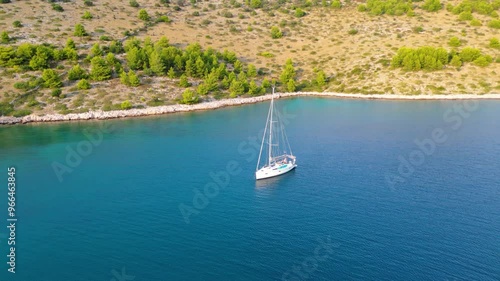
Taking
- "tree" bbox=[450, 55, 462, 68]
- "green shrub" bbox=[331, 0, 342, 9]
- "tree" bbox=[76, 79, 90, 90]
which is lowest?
"tree" bbox=[76, 79, 90, 90]

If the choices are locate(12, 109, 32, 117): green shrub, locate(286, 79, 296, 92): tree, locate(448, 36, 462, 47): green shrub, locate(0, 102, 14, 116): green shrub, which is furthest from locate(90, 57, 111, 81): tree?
locate(448, 36, 462, 47): green shrub

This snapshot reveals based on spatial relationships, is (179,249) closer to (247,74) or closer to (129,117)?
(129,117)

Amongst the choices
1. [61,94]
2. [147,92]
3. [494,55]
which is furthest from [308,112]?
[494,55]

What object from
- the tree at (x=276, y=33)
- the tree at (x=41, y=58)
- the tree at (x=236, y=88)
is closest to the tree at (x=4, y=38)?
the tree at (x=41, y=58)

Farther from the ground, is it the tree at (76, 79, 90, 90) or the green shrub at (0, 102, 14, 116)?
the tree at (76, 79, 90, 90)

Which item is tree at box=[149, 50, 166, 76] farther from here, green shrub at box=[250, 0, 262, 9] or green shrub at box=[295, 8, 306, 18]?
green shrub at box=[295, 8, 306, 18]

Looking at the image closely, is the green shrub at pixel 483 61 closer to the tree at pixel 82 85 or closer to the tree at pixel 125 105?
the tree at pixel 125 105
